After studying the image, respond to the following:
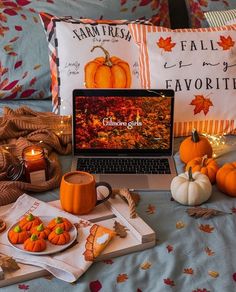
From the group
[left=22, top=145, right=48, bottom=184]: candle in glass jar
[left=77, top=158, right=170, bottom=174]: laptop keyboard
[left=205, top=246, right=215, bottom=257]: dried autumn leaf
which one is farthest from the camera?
[left=77, top=158, right=170, bottom=174]: laptop keyboard

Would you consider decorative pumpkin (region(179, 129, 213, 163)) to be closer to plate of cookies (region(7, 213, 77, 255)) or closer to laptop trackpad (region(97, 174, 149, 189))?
laptop trackpad (region(97, 174, 149, 189))

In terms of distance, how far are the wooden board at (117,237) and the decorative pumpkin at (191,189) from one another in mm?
158

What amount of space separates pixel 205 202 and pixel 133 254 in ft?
1.07

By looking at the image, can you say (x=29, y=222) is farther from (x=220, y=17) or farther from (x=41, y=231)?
(x=220, y=17)

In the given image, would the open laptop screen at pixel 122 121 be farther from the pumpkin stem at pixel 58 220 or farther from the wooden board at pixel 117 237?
the pumpkin stem at pixel 58 220

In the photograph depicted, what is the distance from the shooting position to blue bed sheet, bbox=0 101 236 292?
3.41 ft

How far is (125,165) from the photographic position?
156cm

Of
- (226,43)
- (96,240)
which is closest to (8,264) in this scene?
(96,240)

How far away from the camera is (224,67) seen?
1.73 m

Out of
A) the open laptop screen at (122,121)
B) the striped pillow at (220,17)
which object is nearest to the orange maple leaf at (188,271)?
the open laptop screen at (122,121)

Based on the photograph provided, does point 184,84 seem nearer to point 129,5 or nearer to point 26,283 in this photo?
point 129,5

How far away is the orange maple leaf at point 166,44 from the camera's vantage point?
1.74 meters

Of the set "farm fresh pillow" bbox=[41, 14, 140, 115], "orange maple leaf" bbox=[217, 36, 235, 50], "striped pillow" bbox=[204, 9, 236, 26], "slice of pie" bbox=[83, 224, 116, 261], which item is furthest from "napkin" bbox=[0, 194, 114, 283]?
"striped pillow" bbox=[204, 9, 236, 26]

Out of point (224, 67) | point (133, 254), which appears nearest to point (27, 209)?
point (133, 254)
